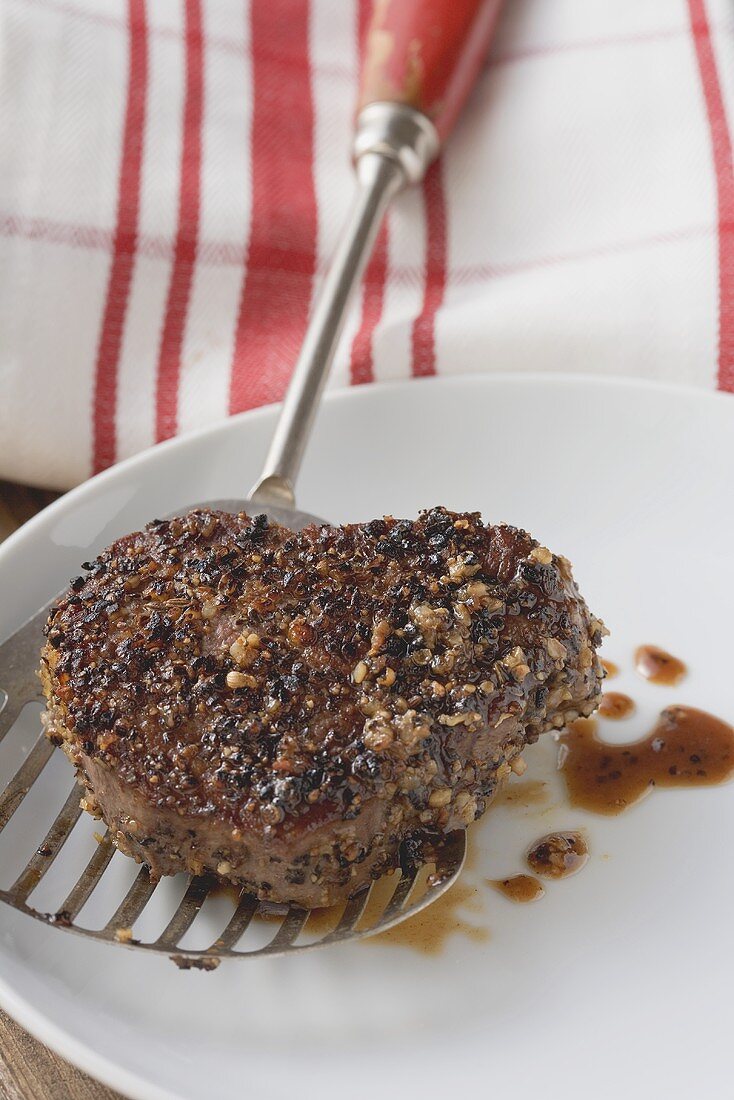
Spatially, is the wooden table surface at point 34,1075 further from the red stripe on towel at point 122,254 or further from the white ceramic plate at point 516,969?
the red stripe on towel at point 122,254

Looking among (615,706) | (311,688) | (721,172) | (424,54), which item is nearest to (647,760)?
(615,706)

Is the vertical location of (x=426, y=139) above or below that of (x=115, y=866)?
above

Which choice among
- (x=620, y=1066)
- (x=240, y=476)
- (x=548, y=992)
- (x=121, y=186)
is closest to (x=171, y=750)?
(x=548, y=992)

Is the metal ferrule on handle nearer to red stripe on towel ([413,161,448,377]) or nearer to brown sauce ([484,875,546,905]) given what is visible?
red stripe on towel ([413,161,448,377])

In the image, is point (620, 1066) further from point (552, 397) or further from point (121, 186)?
point (121, 186)

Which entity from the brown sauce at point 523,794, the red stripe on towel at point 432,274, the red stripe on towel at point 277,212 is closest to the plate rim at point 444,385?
the red stripe on towel at point 432,274

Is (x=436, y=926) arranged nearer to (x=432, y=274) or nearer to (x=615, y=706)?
(x=615, y=706)

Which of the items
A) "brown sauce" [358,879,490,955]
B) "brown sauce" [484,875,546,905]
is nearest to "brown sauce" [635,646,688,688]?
"brown sauce" [484,875,546,905]
